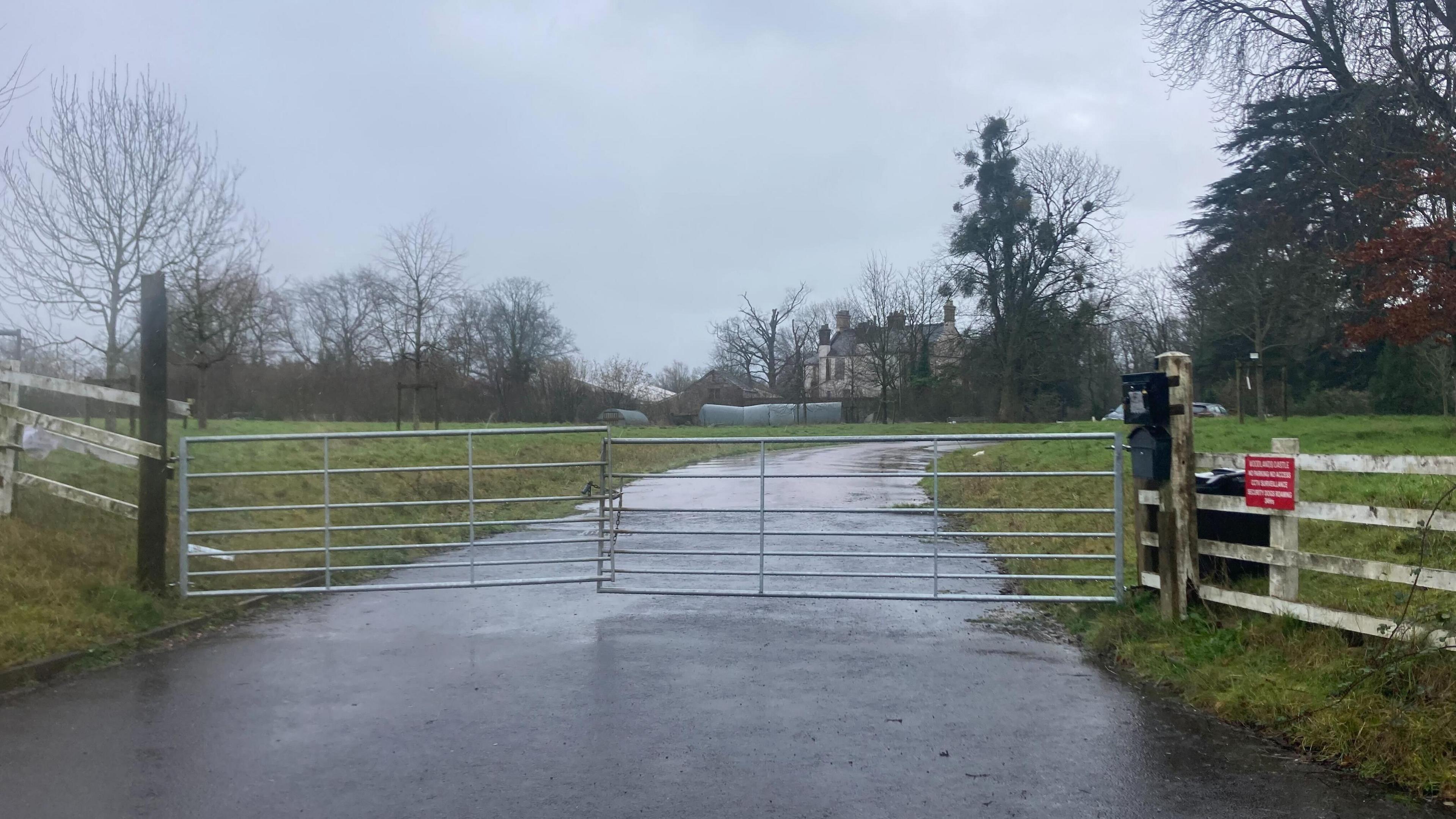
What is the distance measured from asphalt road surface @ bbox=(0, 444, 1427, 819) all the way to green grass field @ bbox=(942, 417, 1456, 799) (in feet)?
0.78

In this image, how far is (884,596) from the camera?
8859mm

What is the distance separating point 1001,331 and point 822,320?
39.7 meters

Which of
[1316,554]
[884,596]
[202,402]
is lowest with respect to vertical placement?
[884,596]

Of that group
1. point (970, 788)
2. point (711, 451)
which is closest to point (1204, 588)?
point (970, 788)

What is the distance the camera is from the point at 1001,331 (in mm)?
48250

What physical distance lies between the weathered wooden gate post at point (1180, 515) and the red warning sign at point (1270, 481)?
0.44 meters

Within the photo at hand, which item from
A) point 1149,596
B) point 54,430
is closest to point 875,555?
point 1149,596

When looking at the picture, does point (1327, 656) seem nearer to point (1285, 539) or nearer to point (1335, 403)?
point (1285, 539)

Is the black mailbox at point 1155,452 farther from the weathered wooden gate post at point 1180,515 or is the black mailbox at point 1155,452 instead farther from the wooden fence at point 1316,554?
the wooden fence at point 1316,554

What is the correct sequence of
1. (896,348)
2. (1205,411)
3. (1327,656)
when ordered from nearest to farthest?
1. (1327,656)
2. (1205,411)
3. (896,348)

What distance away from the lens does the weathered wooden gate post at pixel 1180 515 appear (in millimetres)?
7449

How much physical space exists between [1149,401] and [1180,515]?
0.87 metres

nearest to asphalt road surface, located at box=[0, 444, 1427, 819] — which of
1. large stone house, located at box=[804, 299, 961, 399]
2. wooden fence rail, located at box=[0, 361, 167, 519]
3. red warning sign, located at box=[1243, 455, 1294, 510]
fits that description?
red warning sign, located at box=[1243, 455, 1294, 510]

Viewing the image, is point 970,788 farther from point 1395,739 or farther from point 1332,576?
point 1332,576
